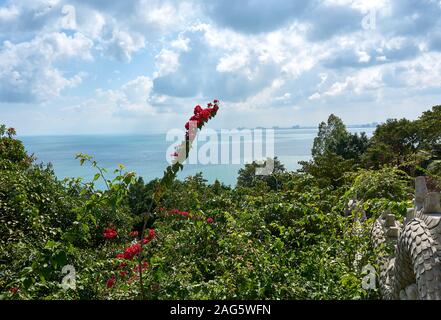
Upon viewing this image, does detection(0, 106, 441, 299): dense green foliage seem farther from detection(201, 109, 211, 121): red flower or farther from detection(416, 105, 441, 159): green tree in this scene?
detection(416, 105, 441, 159): green tree

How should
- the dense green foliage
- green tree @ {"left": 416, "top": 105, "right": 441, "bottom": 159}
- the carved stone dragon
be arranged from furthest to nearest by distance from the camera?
green tree @ {"left": 416, "top": 105, "right": 441, "bottom": 159} < the dense green foliage < the carved stone dragon

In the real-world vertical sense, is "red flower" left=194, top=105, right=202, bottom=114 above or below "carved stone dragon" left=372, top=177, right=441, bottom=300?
above

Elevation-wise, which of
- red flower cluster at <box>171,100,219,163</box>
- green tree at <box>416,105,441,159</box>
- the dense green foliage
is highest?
green tree at <box>416,105,441,159</box>

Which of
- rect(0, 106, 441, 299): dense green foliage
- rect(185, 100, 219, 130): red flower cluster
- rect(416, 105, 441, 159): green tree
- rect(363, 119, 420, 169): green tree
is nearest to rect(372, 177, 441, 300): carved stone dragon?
rect(0, 106, 441, 299): dense green foliage

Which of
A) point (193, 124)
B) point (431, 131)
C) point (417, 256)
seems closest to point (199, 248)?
point (193, 124)

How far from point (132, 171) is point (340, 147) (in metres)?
19.4

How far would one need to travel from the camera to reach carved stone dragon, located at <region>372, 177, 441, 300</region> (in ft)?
7.32

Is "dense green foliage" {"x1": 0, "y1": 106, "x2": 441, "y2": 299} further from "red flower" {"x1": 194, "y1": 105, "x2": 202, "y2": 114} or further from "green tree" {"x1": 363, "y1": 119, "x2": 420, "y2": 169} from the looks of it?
"green tree" {"x1": 363, "y1": 119, "x2": 420, "y2": 169}

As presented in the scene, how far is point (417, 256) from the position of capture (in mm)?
2359

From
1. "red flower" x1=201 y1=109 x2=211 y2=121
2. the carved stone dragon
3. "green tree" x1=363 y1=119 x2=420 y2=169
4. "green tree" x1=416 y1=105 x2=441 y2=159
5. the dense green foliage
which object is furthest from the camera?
"green tree" x1=363 y1=119 x2=420 y2=169

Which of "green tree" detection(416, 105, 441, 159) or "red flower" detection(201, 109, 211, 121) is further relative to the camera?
"green tree" detection(416, 105, 441, 159)

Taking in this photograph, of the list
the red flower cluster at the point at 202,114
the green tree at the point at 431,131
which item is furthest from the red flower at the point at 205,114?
the green tree at the point at 431,131

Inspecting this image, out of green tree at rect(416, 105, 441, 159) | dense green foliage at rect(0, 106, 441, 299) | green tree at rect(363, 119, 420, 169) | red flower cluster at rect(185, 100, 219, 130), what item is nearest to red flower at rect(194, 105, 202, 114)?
red flower cluster at rect(185, 100, 219, 130)
